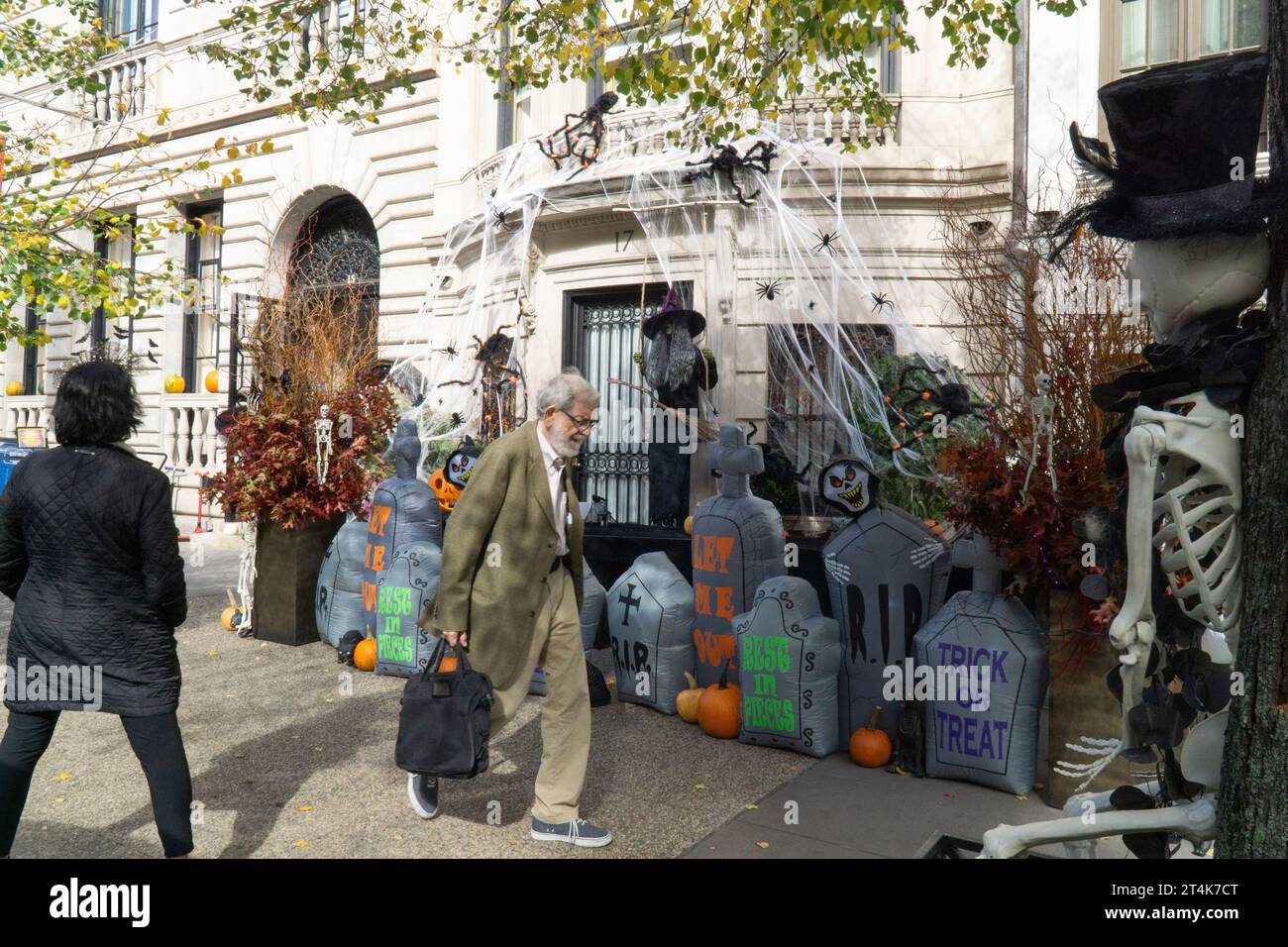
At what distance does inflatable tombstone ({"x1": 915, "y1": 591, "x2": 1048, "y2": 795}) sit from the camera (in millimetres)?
4418

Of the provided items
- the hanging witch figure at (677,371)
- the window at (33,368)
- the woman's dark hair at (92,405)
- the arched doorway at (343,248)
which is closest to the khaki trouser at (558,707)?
the woman's dark hair at (92,405)

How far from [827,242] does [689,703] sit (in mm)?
6001

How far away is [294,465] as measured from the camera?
7.57 m

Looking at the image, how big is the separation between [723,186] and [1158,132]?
843cm

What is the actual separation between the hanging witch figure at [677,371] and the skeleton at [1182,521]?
296 inches

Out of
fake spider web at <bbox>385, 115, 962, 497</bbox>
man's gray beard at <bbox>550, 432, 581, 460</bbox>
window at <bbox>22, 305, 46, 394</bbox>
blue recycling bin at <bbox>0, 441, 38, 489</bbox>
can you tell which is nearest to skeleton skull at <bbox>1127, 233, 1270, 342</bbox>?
man's gray beard at <bbox>550, 432, 581, 460</bbox>

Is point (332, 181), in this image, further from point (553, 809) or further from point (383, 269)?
point (553, 809)

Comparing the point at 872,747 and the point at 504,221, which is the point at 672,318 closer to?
the point at 504,221

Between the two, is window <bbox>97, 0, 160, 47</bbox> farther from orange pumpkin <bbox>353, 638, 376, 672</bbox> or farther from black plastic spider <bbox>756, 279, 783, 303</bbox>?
orange pumpkin <bbox>353, 638, 376, 672</bbox>

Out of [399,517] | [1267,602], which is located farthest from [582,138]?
[1267,602]

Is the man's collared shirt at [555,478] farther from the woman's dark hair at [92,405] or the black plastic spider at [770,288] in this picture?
the black plastic spider at [770,288]

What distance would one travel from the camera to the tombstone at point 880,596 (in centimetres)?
500
